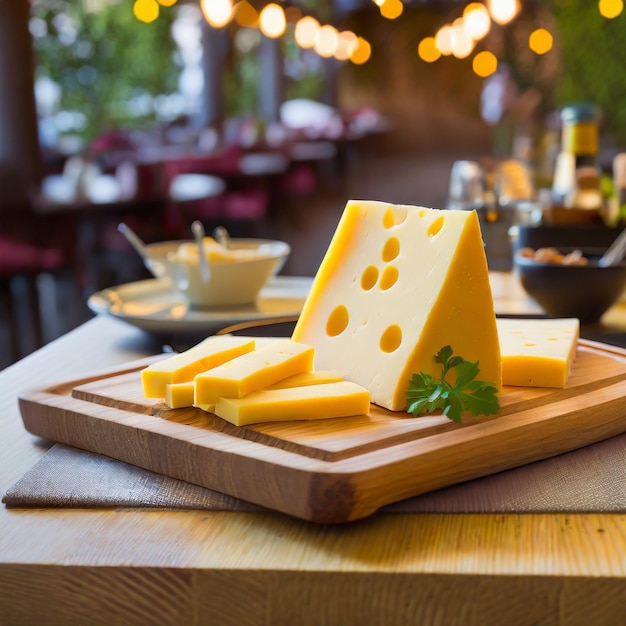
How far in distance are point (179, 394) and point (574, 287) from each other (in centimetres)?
79

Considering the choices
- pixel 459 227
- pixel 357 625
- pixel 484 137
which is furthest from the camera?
pixel 484 137

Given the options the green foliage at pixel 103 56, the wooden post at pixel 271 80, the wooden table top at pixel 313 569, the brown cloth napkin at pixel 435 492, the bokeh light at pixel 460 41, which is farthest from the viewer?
the wooden post at pixel 271 80

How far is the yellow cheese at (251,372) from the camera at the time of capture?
2.72 ft

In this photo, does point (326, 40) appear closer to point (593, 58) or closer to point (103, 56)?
point (103, 56)

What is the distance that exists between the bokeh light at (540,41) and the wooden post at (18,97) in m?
11.9

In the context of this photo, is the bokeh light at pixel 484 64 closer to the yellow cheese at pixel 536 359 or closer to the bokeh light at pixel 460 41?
the bokeh light at pixel 460 41

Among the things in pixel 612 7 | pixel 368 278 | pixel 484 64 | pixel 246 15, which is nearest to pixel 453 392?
pixel 368 278

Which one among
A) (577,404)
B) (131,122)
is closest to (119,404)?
(577,404)

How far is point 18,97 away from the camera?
Result: 5234 mm

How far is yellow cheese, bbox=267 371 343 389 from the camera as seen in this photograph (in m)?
0.87

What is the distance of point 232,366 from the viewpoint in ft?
2.81

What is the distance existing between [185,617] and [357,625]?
0.45 feet

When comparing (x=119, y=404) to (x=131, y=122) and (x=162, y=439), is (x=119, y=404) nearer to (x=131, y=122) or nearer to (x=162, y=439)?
(x=162, y=439)

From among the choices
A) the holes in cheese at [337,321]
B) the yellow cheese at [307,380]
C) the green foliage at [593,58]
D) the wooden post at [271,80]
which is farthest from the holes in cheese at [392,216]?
the wooden post at [271,80]
